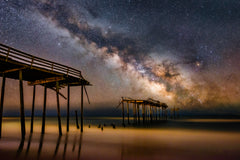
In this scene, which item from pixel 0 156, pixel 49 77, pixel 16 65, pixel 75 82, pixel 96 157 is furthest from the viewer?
pixel 75 82

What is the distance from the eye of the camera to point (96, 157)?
30.2ft

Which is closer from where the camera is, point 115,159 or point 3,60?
point 115,159

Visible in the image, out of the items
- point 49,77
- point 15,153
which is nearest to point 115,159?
point 15,153

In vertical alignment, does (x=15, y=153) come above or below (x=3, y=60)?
below

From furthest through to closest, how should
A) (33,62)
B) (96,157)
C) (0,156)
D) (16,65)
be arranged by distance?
1. (33,62)
2. (16,65)
3. (96,157)
4. (0,156)

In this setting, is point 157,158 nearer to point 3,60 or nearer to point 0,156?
point 0,156

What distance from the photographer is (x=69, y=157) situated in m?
9.08

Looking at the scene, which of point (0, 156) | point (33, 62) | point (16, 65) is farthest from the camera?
point (33, 62)

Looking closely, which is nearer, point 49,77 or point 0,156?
point 0,156

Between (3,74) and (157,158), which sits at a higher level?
(3,74)

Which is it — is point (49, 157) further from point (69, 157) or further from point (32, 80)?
point (32, 80)

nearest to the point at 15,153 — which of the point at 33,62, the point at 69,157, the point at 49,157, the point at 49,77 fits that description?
the point at 49,157

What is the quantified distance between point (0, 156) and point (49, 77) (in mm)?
8463

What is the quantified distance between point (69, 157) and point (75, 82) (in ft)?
35.7
